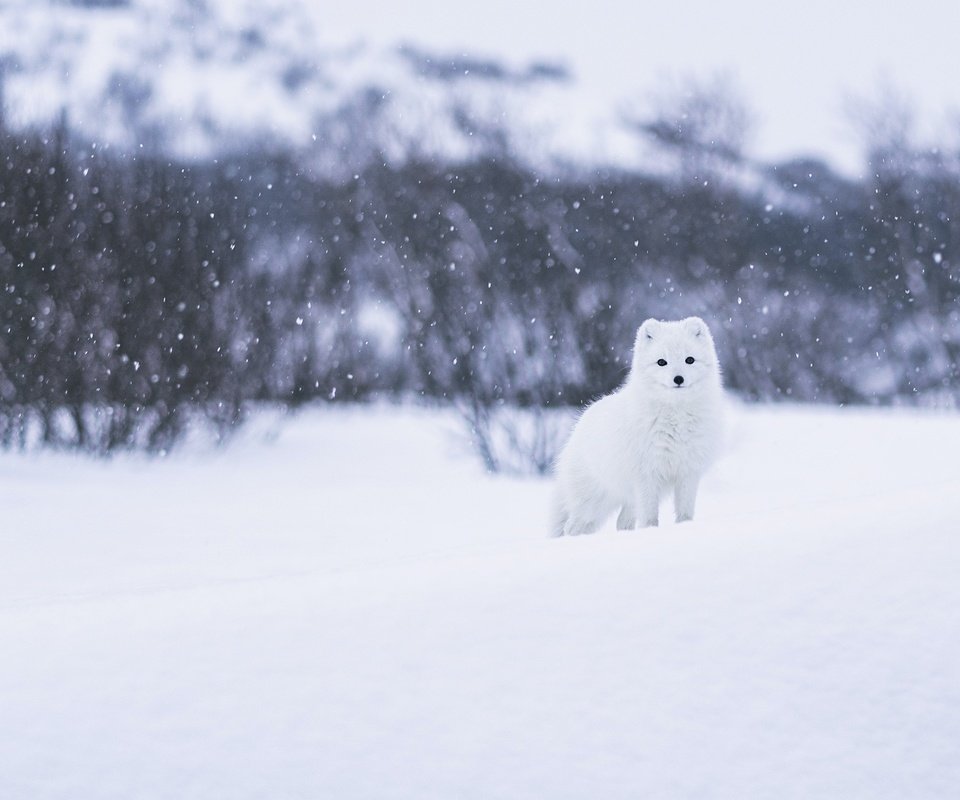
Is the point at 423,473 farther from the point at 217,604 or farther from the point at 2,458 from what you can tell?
the point at 217,604

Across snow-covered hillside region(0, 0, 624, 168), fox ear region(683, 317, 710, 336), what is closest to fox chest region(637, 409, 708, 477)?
fox ear region(683, 317, 710, 336)

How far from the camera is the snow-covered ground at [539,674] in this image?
9.11 ft

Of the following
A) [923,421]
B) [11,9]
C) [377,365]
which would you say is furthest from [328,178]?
[923,421]

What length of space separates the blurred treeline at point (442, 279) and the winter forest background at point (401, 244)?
0.12ft

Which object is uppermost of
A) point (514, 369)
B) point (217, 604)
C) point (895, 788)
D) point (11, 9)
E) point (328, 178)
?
point (11, 9)

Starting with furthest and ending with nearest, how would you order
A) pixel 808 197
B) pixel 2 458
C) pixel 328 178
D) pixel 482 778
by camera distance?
1. pixel 808 197
2. pixel 328 178
3. pixel 2 458
4. pixel 482 778

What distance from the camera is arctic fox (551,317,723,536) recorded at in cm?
506

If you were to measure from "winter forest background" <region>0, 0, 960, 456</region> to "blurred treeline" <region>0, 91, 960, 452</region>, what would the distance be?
4 cm

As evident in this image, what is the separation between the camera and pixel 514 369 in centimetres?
1276

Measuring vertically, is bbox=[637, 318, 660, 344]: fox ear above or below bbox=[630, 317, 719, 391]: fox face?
above

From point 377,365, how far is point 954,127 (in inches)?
440

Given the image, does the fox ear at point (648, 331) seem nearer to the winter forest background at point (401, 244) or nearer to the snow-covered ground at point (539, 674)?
the snow-covered ground at point (539, 674)

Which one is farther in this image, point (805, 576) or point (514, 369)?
point (514, 369)

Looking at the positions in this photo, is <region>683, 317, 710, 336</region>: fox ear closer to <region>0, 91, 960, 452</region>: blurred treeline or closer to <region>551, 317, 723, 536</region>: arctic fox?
<region>551, 317, 723, 536</region>: arctic fox
